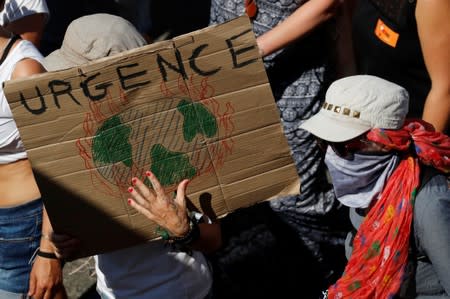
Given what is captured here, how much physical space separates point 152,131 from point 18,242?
3.14ft

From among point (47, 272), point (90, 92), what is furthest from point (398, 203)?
point (47, 272)

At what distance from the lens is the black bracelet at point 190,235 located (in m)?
2.50

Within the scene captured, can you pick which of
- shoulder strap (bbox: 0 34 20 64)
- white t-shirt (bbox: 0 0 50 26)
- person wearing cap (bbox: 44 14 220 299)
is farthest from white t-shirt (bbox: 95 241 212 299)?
white t-shirt (bbox: 0 0 50 26)

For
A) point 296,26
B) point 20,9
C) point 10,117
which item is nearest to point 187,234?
point 10,117

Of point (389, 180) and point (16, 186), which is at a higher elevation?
point (16, 186)

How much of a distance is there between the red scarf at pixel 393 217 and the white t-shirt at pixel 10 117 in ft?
4.16

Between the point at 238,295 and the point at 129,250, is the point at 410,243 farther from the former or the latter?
the point at 238,295

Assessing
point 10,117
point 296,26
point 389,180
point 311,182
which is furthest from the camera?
point 311,182

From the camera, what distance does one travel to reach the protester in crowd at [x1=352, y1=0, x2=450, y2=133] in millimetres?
3031

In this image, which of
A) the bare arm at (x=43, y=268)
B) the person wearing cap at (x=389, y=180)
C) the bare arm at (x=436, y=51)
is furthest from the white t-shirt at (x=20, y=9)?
the bare arm at (x=436, y=51)

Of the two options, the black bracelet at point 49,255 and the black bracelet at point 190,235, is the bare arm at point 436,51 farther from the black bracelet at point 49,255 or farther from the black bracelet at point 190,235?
the black bracelet at point 49,255

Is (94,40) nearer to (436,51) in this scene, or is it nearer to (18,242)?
(18,242)

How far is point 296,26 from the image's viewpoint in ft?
10.3

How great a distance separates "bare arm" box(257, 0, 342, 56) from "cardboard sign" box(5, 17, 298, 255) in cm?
77
